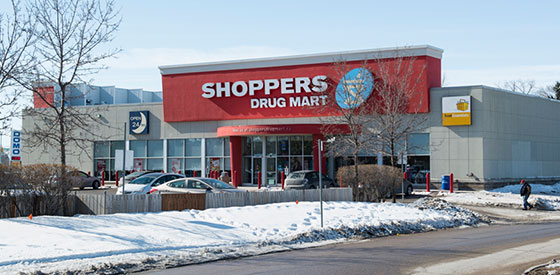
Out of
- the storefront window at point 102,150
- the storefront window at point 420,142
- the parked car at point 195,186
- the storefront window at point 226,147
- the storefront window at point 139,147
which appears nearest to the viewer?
the parked car at point 195,186

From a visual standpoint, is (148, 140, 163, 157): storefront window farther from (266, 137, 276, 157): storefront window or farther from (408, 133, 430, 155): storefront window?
(408, 133, 430, 155): storefront window

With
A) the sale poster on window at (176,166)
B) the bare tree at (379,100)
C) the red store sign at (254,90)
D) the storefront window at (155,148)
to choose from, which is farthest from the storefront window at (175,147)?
the bare tree at (379,100)

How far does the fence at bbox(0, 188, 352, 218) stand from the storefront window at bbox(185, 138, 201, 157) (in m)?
22.3

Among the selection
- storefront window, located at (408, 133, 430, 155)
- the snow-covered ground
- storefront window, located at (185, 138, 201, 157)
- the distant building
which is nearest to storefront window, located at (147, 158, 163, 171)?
the distant building

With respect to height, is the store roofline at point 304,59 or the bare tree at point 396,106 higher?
the store roofline at point 304,59

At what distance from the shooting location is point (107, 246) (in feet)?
42.3

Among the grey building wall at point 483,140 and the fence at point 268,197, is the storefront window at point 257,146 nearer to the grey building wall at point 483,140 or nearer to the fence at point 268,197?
the grey building wall at point 483,140

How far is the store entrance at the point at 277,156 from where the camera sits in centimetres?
4056

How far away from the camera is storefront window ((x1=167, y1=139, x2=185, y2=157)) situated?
1745 inches

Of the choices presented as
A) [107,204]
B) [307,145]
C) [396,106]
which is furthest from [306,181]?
[107,204]

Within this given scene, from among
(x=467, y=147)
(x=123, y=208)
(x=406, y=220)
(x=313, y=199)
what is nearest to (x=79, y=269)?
(x=123, y=208)

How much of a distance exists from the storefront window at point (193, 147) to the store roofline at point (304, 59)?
16.5 feet

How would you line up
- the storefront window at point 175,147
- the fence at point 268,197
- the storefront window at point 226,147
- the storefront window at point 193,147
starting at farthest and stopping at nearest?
1. the storefront window at point 175,147
2. the storefront window at point 193,147
3. the storefront window at point 226,147
4. the fence at point 268,197

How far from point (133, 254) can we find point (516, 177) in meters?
33.0
